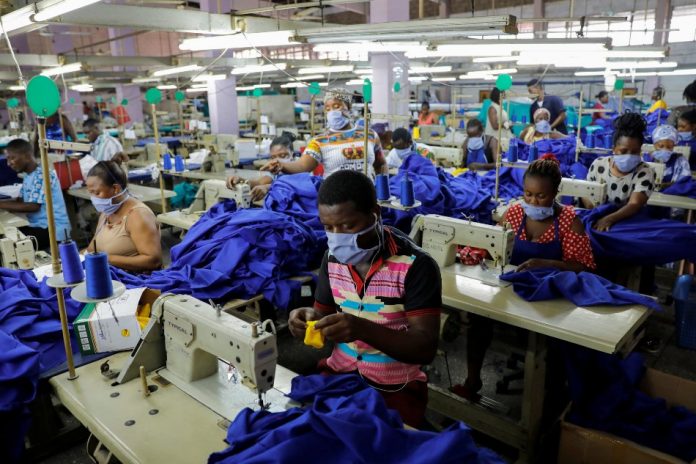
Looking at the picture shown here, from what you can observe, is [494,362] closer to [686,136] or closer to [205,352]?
[205,352]

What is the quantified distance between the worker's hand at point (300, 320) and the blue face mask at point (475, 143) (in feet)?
17.5

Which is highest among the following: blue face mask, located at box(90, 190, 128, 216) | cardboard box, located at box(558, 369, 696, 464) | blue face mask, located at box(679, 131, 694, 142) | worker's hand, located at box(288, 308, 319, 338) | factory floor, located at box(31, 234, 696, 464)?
blue face mask, located at box(679, 131, 694, 142)

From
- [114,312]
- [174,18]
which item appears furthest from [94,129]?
[114,312]

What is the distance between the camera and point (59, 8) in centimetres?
277

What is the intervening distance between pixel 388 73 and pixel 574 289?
774 cm

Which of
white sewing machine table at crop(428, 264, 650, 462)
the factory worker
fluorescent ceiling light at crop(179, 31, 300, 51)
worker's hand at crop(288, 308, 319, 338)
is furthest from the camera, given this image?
the factory worker

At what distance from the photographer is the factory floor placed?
2811 millimetres

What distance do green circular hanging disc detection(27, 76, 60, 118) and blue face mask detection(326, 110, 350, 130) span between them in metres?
2.76

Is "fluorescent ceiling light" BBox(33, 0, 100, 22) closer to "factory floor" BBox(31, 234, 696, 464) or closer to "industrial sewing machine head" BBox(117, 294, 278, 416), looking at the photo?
"industrial sewing machine head" BBox(117, 294, 278, 416)

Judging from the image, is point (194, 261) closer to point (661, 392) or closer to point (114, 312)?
point (114, 312)

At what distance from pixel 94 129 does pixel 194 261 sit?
6.70 meters

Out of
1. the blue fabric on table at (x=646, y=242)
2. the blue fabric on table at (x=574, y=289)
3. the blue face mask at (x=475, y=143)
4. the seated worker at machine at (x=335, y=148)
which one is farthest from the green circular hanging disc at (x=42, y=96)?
the blue face mask at (x=475, y=143)

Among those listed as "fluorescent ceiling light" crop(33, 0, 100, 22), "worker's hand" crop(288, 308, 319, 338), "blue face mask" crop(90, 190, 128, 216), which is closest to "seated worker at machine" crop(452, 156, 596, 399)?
"worker's hand" crop(288, 308, 319, 338)

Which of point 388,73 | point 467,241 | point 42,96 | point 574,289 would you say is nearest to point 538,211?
point 467,241
